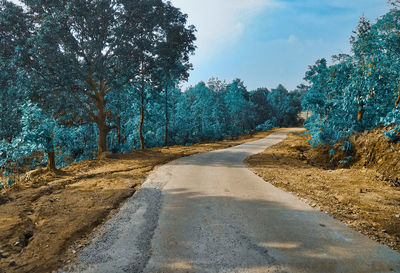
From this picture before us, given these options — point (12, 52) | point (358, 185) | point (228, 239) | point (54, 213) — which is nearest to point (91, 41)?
point (12, 52)

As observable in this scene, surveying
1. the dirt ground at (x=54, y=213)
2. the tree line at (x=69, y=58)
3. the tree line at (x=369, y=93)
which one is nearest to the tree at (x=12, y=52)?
the tree line at (x=69, y=58)

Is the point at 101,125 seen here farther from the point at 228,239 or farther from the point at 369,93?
the point at 369,93

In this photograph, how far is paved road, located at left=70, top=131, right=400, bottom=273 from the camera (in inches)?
147

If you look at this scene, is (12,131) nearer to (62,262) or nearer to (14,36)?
(14,36)

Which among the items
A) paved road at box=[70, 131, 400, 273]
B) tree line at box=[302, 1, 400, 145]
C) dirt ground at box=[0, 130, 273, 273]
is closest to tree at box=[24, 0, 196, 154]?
dirt ground at box=[0, 130, 273, 273]

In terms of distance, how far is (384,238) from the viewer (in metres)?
4.55

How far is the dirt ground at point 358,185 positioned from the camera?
526cm

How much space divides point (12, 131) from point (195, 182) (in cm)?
1390

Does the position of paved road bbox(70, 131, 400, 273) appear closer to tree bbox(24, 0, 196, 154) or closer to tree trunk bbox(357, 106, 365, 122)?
tree trunk bbox(357, 106, 365, 122)

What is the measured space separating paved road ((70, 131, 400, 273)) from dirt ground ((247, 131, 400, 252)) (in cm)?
57

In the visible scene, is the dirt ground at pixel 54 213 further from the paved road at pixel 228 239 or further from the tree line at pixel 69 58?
the tree line at pixel 69 58

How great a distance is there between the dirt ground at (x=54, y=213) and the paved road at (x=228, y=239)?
462 mm

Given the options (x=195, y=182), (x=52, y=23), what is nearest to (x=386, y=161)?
(x=195, y=182)

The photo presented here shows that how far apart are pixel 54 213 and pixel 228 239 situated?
4472 mm
